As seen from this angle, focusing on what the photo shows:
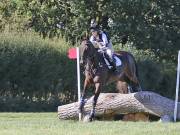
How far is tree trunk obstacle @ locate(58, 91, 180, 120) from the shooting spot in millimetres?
18312

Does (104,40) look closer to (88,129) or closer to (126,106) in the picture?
(126,106)

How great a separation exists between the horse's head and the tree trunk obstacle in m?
1.55

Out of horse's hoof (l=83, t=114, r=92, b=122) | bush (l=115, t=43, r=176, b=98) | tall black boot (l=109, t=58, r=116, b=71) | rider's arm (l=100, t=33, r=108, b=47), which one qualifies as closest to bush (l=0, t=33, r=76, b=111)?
bush (l=115, t=43, r=176, b=98)

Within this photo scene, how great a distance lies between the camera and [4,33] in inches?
1084

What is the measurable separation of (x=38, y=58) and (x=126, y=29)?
843 centimetres

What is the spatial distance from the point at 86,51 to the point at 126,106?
85.8 inches

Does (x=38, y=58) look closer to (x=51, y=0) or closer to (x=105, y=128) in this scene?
(x=51, y=0)

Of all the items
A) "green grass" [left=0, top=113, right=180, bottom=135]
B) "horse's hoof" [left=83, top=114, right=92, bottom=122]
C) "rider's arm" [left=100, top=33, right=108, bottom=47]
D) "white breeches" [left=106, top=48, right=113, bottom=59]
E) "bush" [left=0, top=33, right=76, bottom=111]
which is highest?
"rider's arm" [left=100, top=33, right=108, bottom=47]

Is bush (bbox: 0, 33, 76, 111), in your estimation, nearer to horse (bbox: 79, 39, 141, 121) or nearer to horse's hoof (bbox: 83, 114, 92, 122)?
horse (bbox: 79, 39, 141, 121)

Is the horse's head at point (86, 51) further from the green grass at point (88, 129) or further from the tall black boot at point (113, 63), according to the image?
the green grass at point (88, 129)

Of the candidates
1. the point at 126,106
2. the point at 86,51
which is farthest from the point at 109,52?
the point at 126,106

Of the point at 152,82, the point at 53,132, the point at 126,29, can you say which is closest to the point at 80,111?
the point at 53,132

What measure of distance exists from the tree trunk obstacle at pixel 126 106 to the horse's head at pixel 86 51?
61.1 inches

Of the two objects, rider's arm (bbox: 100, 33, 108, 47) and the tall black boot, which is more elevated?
rider's arm (bbox: 100, 33, 108, 47)
